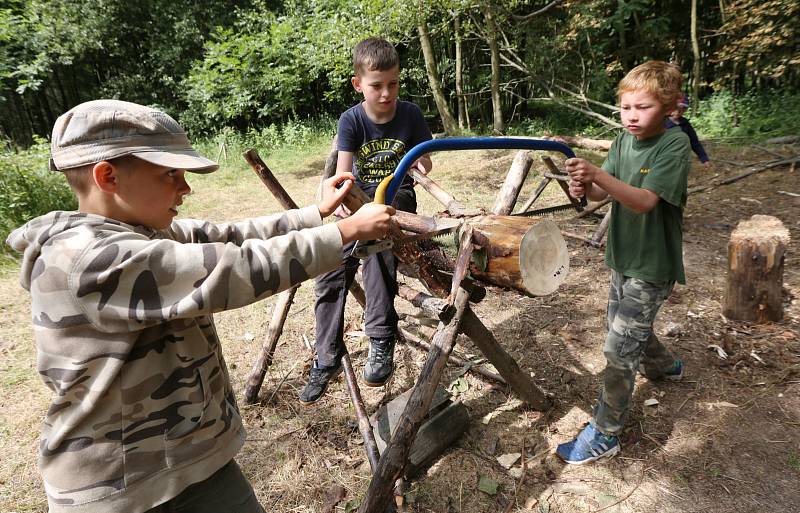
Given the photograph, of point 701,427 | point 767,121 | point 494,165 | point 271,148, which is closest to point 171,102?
point 271,148

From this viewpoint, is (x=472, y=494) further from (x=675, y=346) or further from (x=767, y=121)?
(x=767, y=121)

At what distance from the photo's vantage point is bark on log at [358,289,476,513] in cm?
209

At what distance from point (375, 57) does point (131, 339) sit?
2.17 meters

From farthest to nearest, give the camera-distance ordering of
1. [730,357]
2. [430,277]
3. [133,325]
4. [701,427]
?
[730,357] < [701,427] < [430,277] < [133,325]

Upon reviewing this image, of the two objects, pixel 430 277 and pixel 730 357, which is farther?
pixel 730 357

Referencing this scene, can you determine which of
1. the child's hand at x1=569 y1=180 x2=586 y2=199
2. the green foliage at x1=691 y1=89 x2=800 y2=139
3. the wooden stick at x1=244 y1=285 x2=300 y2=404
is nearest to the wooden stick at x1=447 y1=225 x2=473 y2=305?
the child's hand at x1=569 y1=180 x2=586 y2=199

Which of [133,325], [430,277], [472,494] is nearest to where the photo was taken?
[133,325]

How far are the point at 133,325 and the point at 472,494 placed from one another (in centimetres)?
203

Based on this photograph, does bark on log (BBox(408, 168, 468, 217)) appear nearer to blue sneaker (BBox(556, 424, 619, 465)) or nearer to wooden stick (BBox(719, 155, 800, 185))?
blue sneaker (BBox(556, 424, 619, 465))

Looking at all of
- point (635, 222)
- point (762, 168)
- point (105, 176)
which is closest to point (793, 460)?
point (635, 222)

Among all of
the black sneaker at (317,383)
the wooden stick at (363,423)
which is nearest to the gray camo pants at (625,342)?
the wooden stick at (363,423)

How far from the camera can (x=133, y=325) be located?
4.02ft

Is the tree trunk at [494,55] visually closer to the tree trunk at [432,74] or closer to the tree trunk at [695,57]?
the tree trunk at [432,74]

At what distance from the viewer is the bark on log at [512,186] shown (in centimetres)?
272
